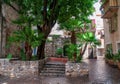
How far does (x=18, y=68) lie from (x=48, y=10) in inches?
238

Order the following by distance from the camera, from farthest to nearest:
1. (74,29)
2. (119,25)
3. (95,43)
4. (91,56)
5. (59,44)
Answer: (91,56), (59,44), (119,25), (74,29), (95,43)

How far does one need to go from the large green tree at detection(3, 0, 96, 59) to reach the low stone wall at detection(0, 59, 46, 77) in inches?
105

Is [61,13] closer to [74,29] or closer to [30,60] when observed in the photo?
[74,29]

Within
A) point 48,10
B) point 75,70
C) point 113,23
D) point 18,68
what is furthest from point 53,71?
point 113,23

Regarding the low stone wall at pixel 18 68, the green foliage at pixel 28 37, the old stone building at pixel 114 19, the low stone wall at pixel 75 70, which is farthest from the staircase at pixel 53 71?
the old stone building at pixel 114 19

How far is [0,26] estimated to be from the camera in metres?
18.8

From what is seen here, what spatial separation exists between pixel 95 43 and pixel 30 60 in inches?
182

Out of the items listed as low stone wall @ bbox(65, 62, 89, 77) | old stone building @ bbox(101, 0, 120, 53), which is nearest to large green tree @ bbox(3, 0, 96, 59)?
old stone building @ bbox(101, 0, 120, 53)

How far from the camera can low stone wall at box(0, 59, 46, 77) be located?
538 inches

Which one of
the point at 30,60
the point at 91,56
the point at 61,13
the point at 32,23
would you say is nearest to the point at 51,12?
the point at 61,13

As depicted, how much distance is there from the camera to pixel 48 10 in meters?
17.4

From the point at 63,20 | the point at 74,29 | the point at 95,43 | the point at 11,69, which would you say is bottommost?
the point at 11,69

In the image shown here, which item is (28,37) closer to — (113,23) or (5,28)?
(5,28)

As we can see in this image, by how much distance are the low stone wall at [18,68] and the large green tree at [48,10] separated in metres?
2.67
